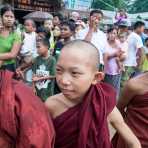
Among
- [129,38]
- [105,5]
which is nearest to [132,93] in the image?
[129,38]

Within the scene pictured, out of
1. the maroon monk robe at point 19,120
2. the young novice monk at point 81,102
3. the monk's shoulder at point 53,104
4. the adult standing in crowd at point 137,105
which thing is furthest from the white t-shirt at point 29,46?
the maroon monk robe at point 19,120

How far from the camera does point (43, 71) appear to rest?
5.34 m

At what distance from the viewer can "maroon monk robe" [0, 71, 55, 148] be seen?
1.64m

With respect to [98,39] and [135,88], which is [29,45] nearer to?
[98,39]

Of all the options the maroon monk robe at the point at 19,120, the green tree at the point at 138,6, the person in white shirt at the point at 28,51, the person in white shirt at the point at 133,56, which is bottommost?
the green tree at the point at 138,6

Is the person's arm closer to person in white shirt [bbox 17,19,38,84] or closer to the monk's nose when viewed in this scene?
the monk's nose

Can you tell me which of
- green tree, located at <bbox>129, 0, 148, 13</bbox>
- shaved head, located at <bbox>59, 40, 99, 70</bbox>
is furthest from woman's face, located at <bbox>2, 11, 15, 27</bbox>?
green tree, located at <bbox>129, 0, 148, 13</bbox>

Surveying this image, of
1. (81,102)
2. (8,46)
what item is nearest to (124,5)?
(8,46)

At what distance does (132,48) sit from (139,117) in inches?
229

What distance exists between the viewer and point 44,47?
5.29m

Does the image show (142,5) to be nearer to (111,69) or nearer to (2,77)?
(111,69)

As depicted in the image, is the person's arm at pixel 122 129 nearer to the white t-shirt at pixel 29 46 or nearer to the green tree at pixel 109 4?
the white t-shirt at pixel 29 46

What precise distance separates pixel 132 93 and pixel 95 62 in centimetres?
63

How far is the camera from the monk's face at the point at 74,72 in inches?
80.1
